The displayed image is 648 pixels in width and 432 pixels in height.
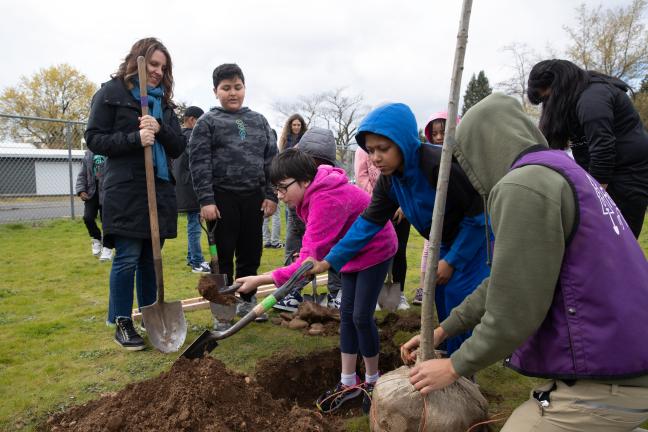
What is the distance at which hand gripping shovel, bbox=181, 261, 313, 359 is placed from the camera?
2.52m

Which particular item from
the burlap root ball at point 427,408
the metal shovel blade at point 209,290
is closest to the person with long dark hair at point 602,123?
the burlap root ball at point 427,408

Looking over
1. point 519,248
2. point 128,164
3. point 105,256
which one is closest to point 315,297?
point 128,164

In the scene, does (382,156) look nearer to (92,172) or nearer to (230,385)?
(230,385)

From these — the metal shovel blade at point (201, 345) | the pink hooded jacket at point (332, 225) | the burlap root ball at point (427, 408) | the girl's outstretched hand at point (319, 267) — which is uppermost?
the pink hooded jacket at point (332, 225)

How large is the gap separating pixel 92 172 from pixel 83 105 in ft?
106

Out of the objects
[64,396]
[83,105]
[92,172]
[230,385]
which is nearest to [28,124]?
[92,172]

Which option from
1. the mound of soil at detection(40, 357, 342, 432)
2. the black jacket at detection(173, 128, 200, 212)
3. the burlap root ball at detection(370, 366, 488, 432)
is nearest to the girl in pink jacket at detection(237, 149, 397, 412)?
the mound of soil at detection(40, 357, 342, 432)

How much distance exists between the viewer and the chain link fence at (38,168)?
37.5 ft

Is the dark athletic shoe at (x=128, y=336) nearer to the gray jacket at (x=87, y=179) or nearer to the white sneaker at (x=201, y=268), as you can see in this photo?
the white sneaker at (x=201, y=268)

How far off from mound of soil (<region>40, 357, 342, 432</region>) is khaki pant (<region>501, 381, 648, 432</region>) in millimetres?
1109

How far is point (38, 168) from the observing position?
14.4 metres

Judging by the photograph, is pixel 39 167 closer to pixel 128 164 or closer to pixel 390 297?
pixel 128 164

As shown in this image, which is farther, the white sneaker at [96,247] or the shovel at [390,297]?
the white sneaker at [96,247]

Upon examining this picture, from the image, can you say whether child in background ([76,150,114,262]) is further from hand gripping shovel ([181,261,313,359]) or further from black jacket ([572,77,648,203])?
black jacket ([572,77,648,203])
